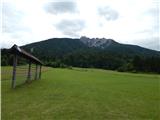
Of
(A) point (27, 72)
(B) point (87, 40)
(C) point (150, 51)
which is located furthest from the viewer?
(B) point (87, 40)

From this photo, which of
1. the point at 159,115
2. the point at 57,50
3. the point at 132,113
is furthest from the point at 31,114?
the point at 57,50

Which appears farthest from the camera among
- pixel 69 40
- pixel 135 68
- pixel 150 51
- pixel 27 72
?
pixel 69 40

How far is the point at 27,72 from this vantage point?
17625mm

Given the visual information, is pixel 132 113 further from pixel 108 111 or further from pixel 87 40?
pixel 87 40

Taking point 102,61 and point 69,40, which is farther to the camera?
point 69,40

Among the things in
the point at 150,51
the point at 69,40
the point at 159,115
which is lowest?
the point at 159,115

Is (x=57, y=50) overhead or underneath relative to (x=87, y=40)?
underneath

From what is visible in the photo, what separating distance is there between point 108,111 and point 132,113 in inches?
28.3

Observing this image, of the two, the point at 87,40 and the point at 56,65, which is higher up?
the point at 87,40

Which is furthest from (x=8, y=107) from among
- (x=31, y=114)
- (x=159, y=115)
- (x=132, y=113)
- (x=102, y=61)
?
(x=102, y=61)

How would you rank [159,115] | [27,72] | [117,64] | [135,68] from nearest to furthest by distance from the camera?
[159,115]
[27,72]
[135,68]
[117,64]

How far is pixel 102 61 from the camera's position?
3410 inches

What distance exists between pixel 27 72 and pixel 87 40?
598ft

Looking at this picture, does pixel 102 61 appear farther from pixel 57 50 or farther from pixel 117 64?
pixel 57 50
